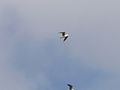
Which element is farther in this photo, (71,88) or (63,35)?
(63,35)

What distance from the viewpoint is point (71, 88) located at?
110250 mm

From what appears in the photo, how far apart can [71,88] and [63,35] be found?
707 inches

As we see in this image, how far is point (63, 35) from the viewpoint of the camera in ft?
389

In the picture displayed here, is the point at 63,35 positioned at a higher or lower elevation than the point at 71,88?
higher
